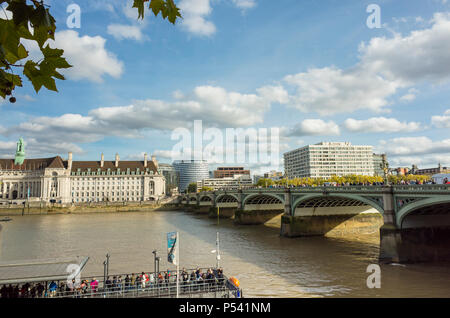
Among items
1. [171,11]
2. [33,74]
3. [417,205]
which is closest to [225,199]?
[417,205]

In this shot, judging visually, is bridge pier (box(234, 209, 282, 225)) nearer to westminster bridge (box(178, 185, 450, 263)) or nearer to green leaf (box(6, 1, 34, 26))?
westminster bridge (box(178, 185, 450, 263))

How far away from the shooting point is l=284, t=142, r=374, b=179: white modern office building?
156375 millimetres

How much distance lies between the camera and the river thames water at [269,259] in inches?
774

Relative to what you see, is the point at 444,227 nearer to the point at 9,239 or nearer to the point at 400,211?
the point at 400,211

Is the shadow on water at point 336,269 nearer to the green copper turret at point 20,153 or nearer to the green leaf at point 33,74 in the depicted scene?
the green leaf at point 33,74

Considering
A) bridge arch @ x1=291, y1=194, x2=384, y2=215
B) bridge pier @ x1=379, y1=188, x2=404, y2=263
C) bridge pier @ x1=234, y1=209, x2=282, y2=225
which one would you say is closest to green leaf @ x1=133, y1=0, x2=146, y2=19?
bridge pier @ x1=379, y1=188, x2=404, y2=263

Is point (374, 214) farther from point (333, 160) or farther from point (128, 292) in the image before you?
point (333, 160)

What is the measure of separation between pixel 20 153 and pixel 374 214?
507 ft

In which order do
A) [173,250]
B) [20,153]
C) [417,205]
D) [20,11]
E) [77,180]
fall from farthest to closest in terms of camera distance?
[20,153]
[77,180]
[417,205]
[173,250]
[20,11]

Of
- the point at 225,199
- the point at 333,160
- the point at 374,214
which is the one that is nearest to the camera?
the point at 374,214

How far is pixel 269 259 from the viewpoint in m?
28.4

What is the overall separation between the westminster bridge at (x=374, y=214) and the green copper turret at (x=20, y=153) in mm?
124957
